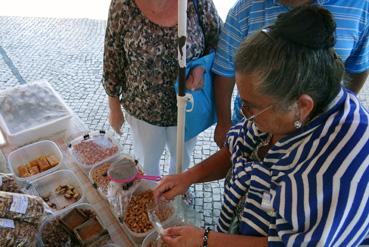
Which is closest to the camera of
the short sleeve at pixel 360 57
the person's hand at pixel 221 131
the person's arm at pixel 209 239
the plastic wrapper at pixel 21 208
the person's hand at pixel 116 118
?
the person's arm at pixel 209 239

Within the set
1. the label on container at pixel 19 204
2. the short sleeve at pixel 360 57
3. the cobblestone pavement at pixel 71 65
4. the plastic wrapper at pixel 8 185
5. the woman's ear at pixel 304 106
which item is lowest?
the cobblestone pavement at pixel 71 65

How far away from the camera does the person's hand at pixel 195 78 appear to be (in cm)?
131

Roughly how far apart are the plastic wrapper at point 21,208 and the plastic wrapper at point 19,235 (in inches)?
0.7

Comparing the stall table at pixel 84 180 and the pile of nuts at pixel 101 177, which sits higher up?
the pile of nuts at pixel 101 177

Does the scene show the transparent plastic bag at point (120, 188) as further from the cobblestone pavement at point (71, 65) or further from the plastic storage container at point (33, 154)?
the cobblestone pavement at point (71, 65)

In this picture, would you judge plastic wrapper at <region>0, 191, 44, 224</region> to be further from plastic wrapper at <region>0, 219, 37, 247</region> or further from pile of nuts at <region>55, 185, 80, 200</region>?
pile of nuts at <region>55, 185, 80, 200</region>

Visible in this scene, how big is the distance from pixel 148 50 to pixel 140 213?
0.66m

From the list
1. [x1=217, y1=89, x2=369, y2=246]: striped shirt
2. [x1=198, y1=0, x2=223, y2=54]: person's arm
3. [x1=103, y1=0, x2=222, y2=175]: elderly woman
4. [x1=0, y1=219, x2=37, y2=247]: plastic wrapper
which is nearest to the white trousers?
[x1=103, y1=0, x2=222, y2=175]: elderly woman

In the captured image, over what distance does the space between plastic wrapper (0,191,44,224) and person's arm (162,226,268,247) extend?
16.0 inches

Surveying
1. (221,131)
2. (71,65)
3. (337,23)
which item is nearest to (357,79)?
(337,23)

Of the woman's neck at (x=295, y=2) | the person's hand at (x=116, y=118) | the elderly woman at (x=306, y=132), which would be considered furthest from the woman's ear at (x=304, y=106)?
the person's hand at (x=116, y=118)

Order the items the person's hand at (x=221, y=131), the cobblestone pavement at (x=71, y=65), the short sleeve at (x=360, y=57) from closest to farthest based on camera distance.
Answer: the short sleeve at (x=360, y=57) < the person's hand at (x=221, y=131) < the cobblestone pavement at (x=71, y=65)

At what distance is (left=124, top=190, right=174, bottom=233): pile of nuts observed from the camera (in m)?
1.22

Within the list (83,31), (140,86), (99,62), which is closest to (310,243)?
(140,86)
